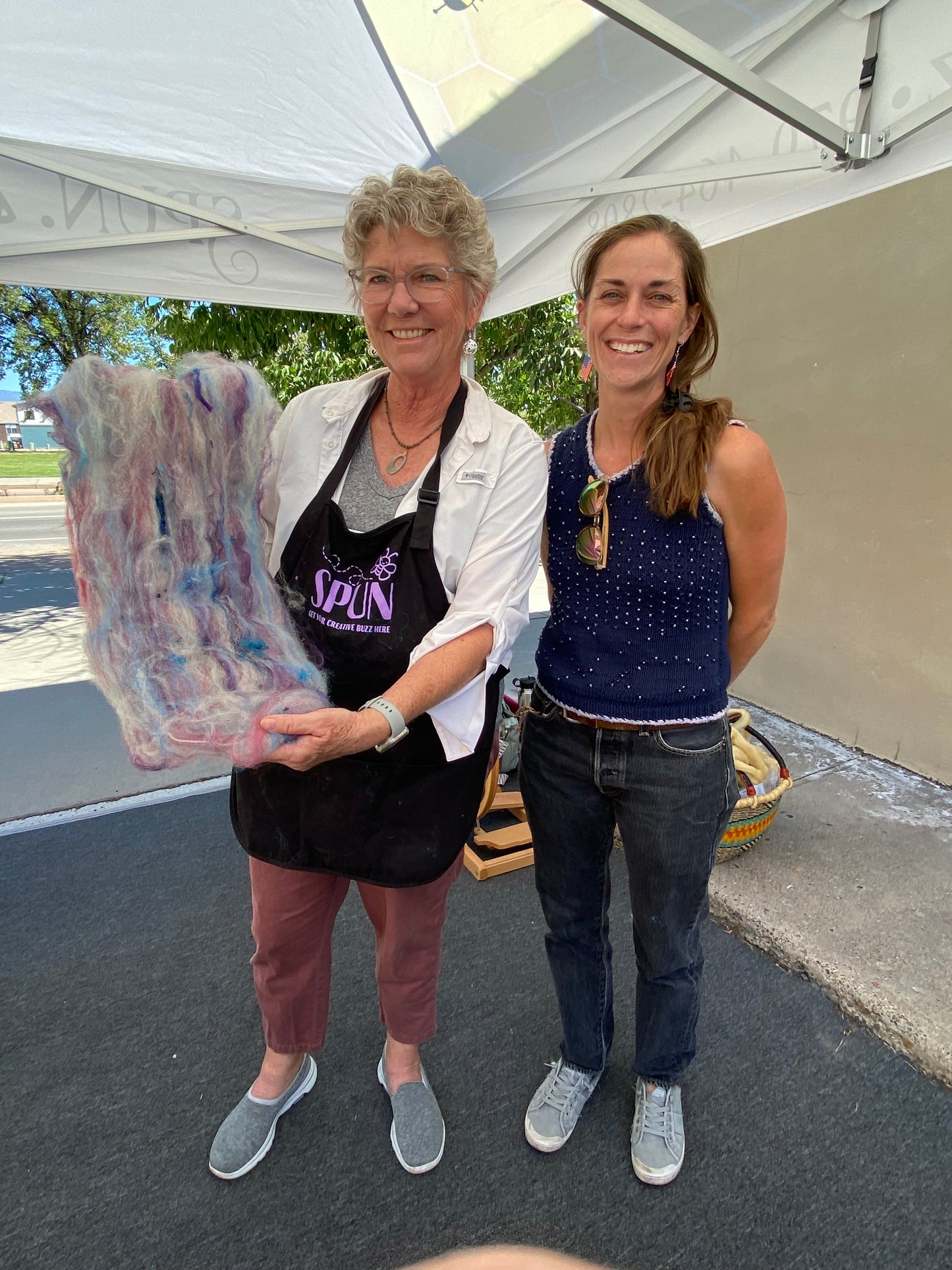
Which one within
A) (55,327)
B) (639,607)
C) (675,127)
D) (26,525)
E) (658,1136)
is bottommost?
(26,525)

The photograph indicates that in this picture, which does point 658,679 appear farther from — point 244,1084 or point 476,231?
point 244,1084

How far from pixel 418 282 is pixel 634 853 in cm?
117

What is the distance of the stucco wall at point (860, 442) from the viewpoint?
3.06 m

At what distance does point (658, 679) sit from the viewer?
134 centimetres

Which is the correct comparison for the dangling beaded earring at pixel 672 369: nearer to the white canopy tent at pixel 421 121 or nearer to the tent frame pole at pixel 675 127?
the white canopy tent at pixel 421 121

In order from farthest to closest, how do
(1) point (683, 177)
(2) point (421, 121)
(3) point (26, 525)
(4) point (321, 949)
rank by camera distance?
(3) point (26, 525), (2) point (421, 121), (1) point (683, 177), (4) point (321, 949)

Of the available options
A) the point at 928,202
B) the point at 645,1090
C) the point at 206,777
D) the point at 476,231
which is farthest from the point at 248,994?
the point at 928,202

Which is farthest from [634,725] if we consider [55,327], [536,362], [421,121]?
[55,327]

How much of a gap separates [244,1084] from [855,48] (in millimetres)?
Result: 3664

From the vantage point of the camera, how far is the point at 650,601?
1337 millimetres

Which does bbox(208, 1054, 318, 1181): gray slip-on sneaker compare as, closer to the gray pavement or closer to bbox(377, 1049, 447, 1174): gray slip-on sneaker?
the gray pavement

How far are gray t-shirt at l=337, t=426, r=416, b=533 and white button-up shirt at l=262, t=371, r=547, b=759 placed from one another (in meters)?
0.02

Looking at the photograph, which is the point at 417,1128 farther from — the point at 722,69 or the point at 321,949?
the point at 722,69

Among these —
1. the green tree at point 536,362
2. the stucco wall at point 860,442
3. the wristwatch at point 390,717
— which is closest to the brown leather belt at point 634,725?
the wristwatch at point 390,717
